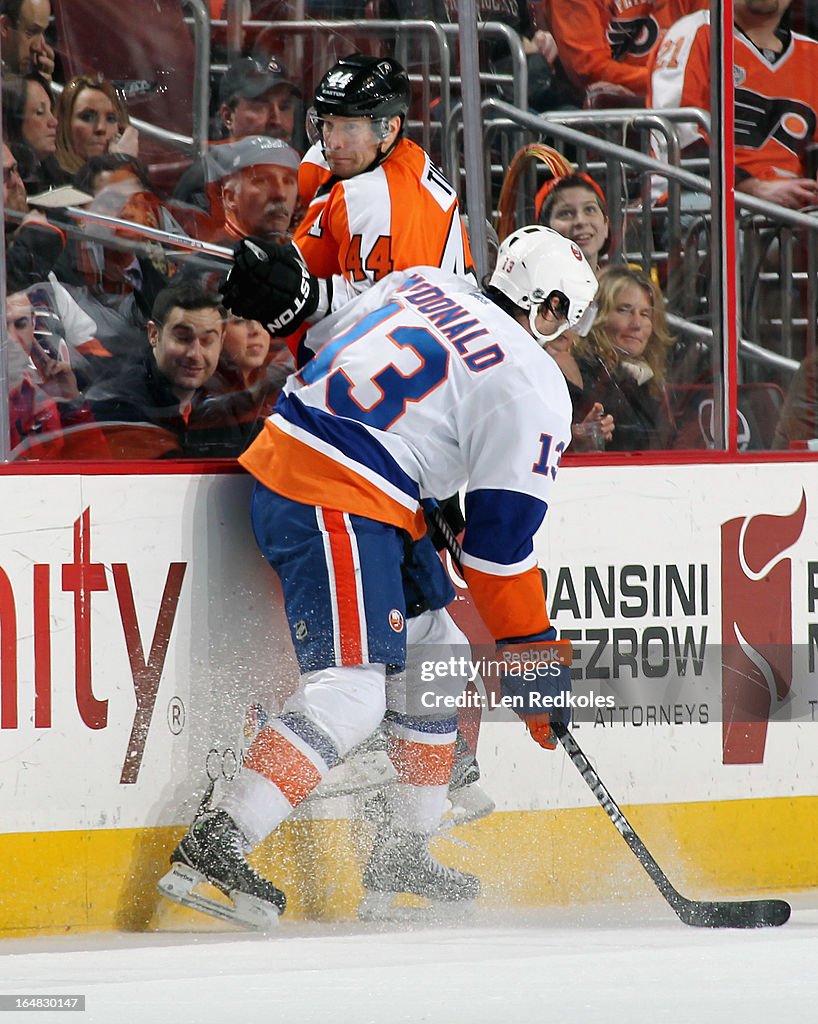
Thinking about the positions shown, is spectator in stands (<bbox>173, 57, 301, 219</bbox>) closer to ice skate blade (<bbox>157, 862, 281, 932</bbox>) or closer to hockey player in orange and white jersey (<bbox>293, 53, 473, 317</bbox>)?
hockey player in orange and white jersey (<bbox>293, 53, 473, 317</bbox>)

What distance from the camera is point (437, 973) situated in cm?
311

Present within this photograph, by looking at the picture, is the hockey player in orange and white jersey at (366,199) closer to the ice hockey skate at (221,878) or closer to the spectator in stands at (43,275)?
the spectator in stands at (43,275)

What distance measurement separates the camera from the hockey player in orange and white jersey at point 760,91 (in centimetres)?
441

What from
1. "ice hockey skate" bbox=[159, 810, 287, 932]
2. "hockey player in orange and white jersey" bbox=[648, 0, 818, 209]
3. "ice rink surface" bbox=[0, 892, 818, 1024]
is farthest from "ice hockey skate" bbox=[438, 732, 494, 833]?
"hockey player in orange and white jersey" bbox=[648, 0, 818, 209]

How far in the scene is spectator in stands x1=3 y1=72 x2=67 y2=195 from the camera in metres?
3.71

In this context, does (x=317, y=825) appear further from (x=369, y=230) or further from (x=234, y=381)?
(x=369, y=230)

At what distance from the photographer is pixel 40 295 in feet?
12.3

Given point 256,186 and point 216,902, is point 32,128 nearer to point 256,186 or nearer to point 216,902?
point 256,186

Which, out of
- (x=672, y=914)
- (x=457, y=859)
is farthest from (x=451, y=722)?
(x=672, y=914)

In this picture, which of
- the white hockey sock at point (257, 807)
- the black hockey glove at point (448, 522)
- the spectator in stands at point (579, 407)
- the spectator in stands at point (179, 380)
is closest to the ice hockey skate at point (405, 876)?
the white hockey sock at point (257, 807)

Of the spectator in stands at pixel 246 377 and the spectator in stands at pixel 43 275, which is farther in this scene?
the spectator in stands at pixel 246 377

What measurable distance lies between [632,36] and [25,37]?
150 centimetres

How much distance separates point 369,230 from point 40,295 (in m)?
0.71

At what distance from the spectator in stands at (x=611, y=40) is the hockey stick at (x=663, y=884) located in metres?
1.18
